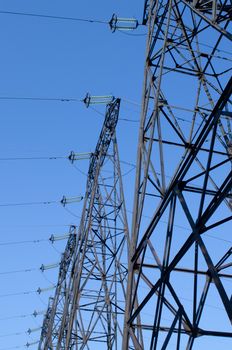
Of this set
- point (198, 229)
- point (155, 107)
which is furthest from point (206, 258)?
point (155, 107)

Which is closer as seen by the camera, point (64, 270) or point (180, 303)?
point (180, 303)

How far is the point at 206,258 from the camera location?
22.9 ft

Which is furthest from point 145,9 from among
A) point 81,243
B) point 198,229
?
point 81,243

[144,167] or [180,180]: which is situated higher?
[144,167]

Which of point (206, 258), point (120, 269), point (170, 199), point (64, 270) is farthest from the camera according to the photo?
point (64, 270)

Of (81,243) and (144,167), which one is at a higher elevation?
(81,243)

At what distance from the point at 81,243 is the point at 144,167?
12390mm

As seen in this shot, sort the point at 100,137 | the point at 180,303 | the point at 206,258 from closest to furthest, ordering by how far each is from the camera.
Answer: the point at 206,258 → the point at 180,303 → the point at 100,137

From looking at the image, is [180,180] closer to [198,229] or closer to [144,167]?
[198,229]

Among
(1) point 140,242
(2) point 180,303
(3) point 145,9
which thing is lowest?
(2) point 180,303

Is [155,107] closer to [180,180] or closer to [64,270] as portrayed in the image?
[180,180]

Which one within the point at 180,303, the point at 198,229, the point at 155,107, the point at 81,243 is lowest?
the point at 180,303

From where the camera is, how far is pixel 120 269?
19.6 m

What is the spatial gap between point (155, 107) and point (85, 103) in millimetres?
12915
